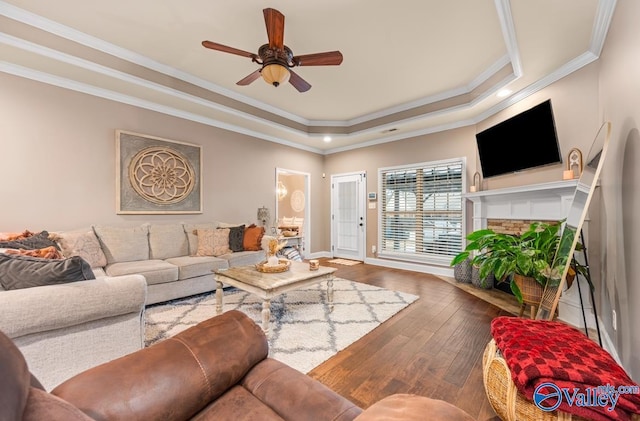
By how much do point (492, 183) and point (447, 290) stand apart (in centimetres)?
178

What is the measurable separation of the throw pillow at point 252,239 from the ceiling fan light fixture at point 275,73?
2.38 metres

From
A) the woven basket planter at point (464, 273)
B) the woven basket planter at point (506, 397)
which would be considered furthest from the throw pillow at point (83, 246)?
the woven basket planter at point (464, 273)

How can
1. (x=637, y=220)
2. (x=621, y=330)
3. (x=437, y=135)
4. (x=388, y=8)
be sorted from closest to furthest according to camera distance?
(x=637, y=220) < (x=621, y=330) < (x=388, y=8) < (x=437, y=135)

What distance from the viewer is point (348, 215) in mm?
6359

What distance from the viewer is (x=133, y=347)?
1.80 m

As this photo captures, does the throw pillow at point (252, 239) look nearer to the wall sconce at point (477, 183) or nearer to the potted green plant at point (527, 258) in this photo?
the potted green plant at point (527, 258)

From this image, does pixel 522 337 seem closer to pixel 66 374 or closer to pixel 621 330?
pixel 621 330

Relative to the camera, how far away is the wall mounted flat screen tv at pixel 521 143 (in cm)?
315

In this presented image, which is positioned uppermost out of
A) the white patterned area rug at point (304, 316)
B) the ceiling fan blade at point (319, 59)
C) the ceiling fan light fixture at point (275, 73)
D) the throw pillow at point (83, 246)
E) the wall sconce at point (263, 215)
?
the ceiling fan blade at point (319, 59)

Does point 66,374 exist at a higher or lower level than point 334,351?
higher

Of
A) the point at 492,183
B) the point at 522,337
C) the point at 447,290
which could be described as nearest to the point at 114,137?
the point at 522,337

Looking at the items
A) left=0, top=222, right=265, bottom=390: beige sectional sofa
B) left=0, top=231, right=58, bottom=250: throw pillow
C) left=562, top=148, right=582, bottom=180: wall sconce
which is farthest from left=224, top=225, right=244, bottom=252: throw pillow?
left=562, top=148, right=582, bottom=180: wall sconce

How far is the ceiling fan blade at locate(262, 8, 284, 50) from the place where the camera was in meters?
2.31

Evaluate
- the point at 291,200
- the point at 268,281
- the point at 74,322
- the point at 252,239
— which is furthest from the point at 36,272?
the point at 291,200
